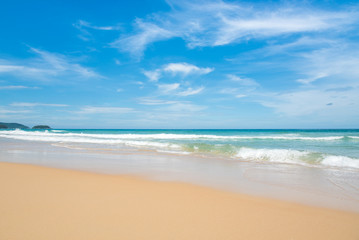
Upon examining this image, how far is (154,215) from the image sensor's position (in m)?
3.31

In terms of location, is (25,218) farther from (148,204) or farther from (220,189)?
(220,189)

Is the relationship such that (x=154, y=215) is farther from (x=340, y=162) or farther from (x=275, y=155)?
(x=275, y=155)

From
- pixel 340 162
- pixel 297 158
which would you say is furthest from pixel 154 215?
pixel 297 158

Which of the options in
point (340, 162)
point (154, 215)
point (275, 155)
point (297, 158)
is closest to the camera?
point (154, 215)

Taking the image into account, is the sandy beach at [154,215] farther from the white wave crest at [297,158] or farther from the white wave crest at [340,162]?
the white wave crest at [297,158]

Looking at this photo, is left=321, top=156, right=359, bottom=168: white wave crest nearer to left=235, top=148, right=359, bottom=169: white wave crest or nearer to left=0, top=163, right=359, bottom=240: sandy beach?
left=235, top=148, right=359, bottom=169: white wave crest

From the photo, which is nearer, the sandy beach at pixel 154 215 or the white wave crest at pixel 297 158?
the sandy beach at pixel 154 215

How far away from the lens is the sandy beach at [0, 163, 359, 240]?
2785 millimetres

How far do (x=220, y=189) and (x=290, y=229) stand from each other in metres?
2.05

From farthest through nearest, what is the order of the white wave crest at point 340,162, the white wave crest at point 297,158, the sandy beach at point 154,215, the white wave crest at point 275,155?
the white wave crest at point 275,155
the white wave crest at point 297,158
the white wave crest at point 340,162
the sandy beach at point 154,215

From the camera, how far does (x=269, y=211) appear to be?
362 centimetres

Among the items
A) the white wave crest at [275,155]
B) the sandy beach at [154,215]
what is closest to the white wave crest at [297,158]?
the white wave crest at [275,155]

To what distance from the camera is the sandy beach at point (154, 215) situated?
279 cm

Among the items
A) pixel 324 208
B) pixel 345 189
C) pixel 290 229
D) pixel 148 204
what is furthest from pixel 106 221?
pixel 345 189
